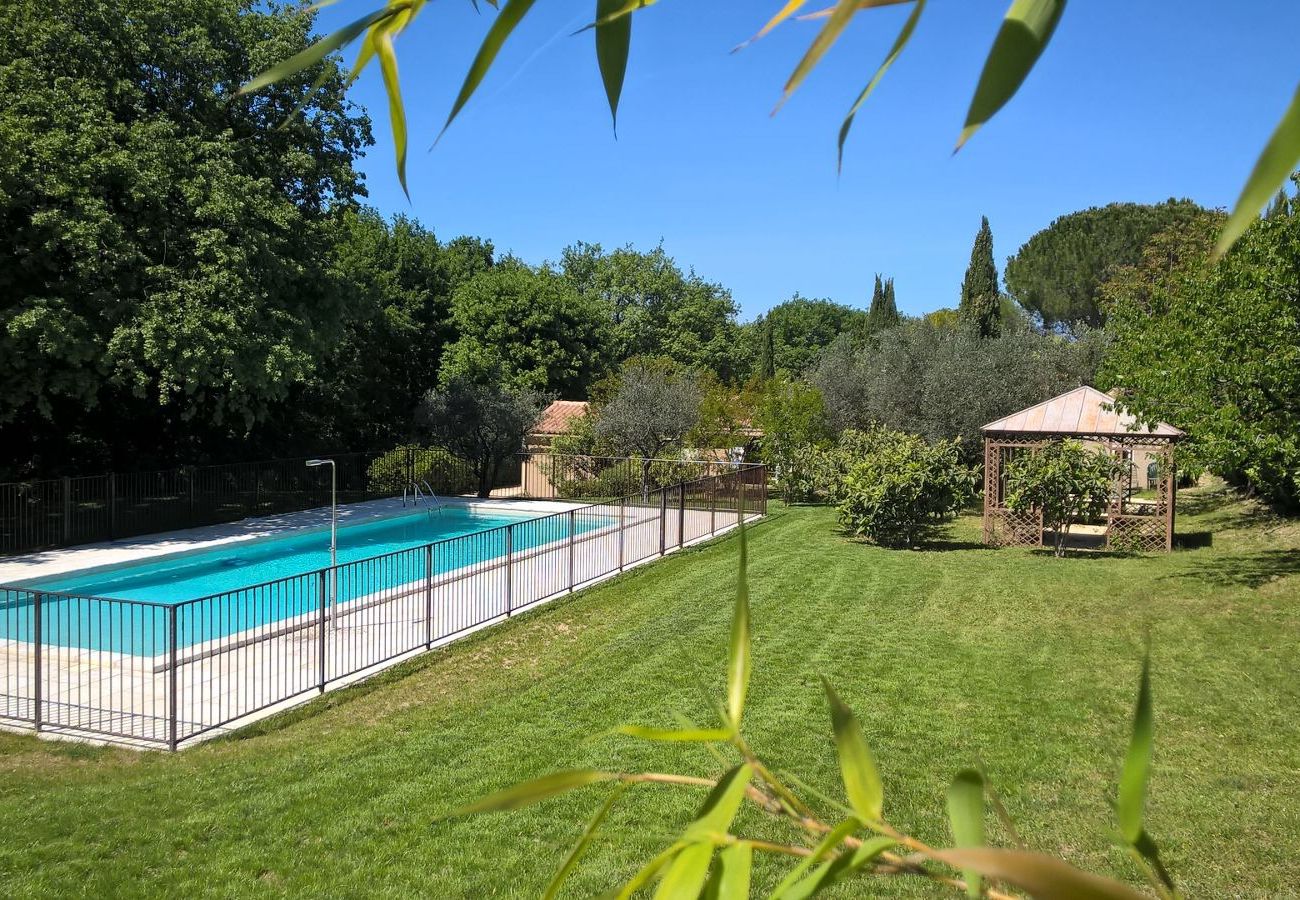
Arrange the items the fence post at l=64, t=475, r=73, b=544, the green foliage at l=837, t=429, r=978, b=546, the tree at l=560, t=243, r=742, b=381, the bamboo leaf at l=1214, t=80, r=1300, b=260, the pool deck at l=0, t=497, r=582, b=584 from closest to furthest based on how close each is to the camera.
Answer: the bamboo leaf at l=1214, t=80, r=1300, b=260 < the pool deck at l=0, t=497, r=582, b=584 < the green foliage at l=837, t=429, r=978, b=546 < the fence post at l=64, t=475, r=73, b=544 < the tree at l=560, t=243, r=742, b=381

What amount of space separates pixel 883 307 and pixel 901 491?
118 ft

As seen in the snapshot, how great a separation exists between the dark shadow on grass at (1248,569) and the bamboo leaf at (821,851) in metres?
14.3

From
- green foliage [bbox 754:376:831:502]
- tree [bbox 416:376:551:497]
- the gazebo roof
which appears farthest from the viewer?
tree [bbox 416:376:551:497]

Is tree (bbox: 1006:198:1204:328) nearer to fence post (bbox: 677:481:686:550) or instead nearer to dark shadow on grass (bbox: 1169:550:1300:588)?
dark shadow on grass (bbox: 1169:550:1300:588)

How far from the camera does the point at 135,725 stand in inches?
321

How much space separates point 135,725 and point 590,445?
691 inches

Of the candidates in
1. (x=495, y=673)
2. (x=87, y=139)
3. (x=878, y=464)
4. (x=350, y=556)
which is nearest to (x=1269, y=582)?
(x=878, y=464)

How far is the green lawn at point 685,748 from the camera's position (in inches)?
205

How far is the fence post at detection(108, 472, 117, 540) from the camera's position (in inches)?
695

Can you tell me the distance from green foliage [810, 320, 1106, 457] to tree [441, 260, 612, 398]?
34.0 ft

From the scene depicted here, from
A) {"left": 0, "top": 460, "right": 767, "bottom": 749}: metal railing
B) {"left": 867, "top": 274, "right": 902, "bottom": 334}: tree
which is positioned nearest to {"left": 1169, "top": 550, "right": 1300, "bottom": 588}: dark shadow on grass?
{"left": 0, "top": 460, "right": 767, "bottom": 749}: metal railing

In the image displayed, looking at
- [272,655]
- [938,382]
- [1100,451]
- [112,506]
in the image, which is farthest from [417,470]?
[1100,451]

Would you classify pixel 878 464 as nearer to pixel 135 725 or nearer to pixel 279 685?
pixel 279 685

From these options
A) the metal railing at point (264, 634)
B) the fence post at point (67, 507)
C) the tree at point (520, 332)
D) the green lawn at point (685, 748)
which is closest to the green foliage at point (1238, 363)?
the green lawn at point (685, 748)
